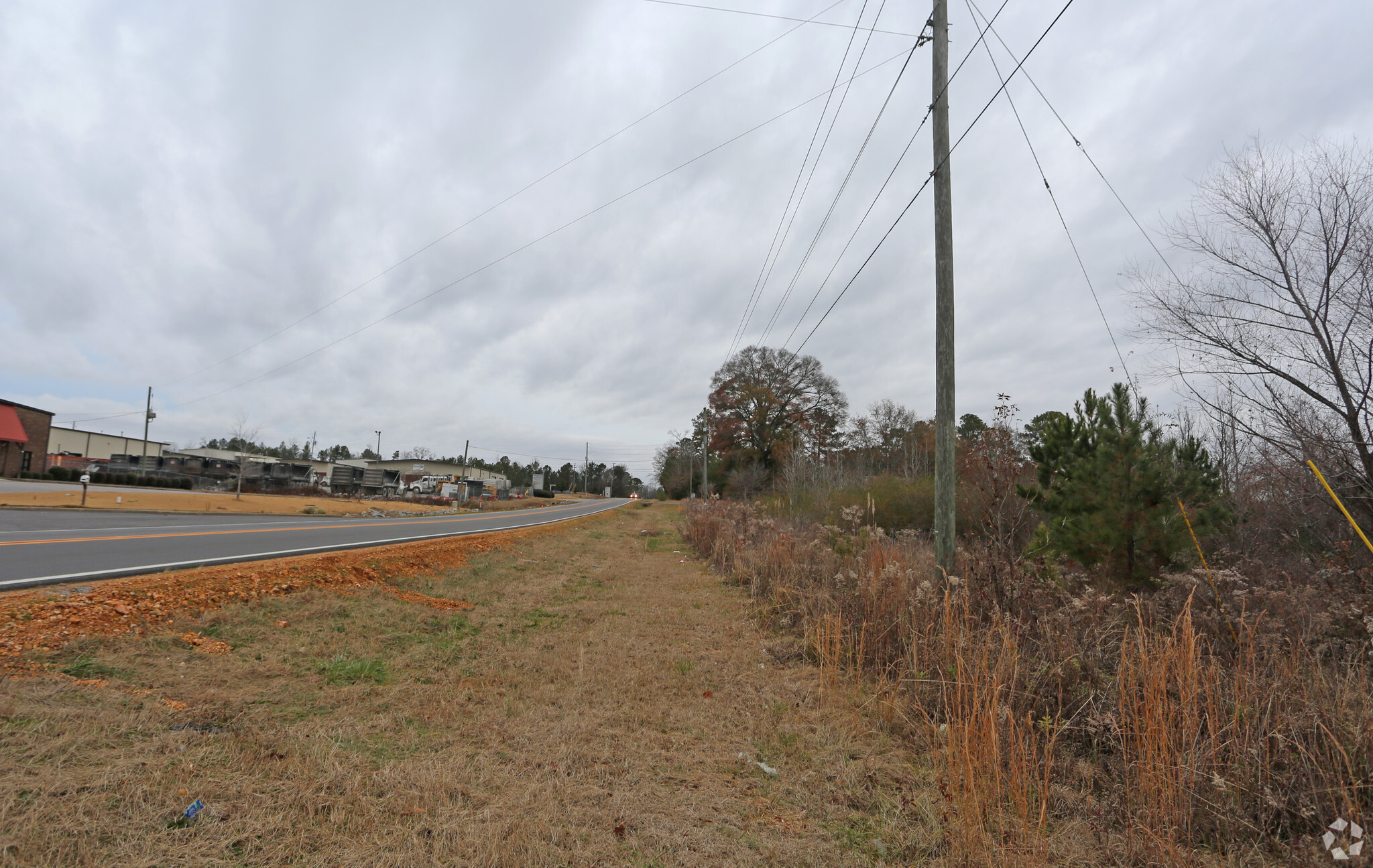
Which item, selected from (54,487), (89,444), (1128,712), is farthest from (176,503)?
(89,444)

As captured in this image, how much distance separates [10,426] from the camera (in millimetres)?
38344

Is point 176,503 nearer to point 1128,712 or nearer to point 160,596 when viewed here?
point 160,596

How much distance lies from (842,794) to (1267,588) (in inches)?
174

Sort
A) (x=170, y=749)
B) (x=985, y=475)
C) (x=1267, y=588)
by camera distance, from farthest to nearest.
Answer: (x=985, y=475)
(x=1267, y=588)
(x=170, y=749)

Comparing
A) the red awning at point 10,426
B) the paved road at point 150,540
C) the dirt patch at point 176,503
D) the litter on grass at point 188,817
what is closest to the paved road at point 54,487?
the dirt patch at point 176,503

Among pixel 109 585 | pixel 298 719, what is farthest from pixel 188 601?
pixel 298 719

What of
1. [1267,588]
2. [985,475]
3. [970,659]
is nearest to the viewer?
[970,659]

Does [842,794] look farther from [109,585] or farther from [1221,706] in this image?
[109,585]

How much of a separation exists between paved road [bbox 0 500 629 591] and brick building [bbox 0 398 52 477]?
35.4m

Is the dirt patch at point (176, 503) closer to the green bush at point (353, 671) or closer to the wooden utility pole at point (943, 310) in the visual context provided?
the green bush at point (353, 671)

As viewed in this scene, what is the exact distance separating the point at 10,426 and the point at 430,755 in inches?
2165

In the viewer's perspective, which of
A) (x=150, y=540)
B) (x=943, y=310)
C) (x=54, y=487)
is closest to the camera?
(x=943, y=310)

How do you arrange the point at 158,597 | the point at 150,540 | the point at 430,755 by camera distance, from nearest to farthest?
1. the point at 430,755
2. the point at 158,597
3. the point at 150,540

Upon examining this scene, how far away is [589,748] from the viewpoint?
3.68 m
